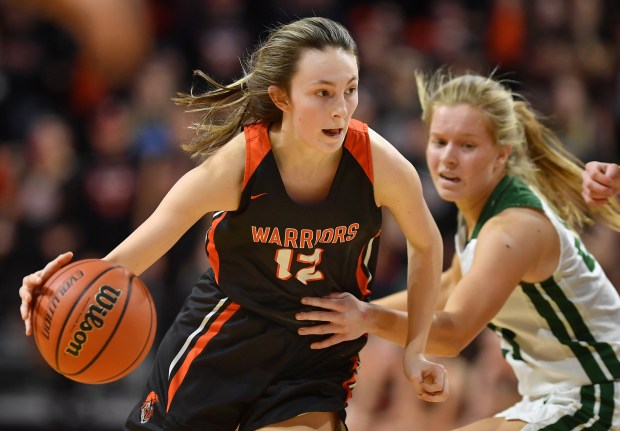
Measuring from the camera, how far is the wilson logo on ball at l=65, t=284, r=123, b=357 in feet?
10.2

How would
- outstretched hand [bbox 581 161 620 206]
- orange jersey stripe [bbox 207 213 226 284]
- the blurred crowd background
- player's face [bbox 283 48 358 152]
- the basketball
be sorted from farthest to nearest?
1. the blurred crowd background
2. outstretched hand [bbox 581 161 620 206]
3. orange jersey stripe [bbox 207 213 226 284]
4. player's face [bbox 283 48 358 152]
5. the basketball

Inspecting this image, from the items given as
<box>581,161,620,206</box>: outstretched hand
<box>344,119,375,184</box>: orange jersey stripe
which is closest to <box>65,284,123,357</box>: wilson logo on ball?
<box>344,119,375,184</box>: orange jersey stripe

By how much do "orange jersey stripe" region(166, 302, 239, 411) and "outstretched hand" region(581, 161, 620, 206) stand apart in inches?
57.0

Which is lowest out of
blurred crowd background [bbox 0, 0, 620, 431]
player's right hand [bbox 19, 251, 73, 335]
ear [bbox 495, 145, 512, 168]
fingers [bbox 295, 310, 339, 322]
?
blurred crowd background [bbox 0, 0, 620, 431]

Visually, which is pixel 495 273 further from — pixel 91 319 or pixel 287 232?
pixel 91 319

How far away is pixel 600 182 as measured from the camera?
366 centimetres

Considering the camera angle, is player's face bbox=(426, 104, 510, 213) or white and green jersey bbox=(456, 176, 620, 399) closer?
white and green jersey bbox=(456, 176, 620, 399)

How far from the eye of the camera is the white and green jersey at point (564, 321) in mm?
3695

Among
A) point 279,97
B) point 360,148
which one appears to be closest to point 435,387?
point 360,148

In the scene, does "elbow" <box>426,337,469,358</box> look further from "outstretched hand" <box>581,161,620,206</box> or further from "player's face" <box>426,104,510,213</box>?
"outstretched hand" <box>581,161,620,206</box>

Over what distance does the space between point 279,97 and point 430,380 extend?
1.12 meters

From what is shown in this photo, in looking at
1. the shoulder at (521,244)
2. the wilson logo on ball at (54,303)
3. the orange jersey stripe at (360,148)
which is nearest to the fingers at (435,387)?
the shoulder at (521,244)

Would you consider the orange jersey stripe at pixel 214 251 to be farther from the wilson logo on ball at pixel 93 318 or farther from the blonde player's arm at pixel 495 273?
the blonde player's arm at pixel 495 273

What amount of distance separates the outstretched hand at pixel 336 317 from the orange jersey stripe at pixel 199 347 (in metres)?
0.29
